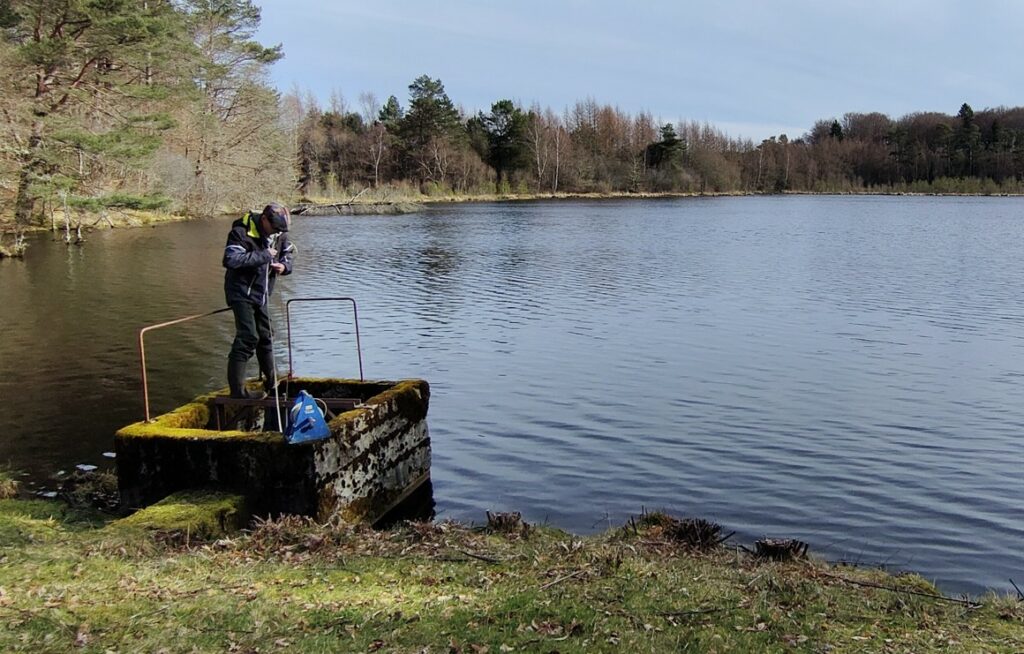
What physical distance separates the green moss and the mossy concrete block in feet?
0.62

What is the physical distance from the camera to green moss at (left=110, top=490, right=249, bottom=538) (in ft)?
23.9

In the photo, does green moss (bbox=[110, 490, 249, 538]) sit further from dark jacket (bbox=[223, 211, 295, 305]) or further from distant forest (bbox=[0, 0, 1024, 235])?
distant forest (bbox=[0, 0, 1024, 235])

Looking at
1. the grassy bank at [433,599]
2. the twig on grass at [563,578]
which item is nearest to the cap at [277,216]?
the grassy bank at [433,599]

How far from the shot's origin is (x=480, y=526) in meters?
8.99

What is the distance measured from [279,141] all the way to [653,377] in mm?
62977

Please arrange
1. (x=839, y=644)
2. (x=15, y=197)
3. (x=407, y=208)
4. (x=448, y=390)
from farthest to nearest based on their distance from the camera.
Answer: (x=407, y=208) < (x=15, y=197) < (x=448, y=390) < (x=839, y=644)

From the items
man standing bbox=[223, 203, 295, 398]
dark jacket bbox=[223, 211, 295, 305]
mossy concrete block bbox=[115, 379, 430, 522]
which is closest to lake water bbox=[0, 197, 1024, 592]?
mossy concrete block bbox=[115, 379, 430, 522]

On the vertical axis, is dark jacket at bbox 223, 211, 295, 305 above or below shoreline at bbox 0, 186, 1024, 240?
below

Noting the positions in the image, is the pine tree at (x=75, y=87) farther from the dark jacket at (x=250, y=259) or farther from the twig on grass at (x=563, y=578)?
the twig on grass at (x=563, y=578)

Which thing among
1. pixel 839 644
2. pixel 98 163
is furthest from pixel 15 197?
pixel 839 644

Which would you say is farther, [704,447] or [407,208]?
[407,208]

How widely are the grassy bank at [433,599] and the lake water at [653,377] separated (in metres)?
2.28

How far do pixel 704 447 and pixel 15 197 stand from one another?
33145 millimetres

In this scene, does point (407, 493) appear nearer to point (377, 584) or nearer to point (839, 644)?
point (377, 584)
